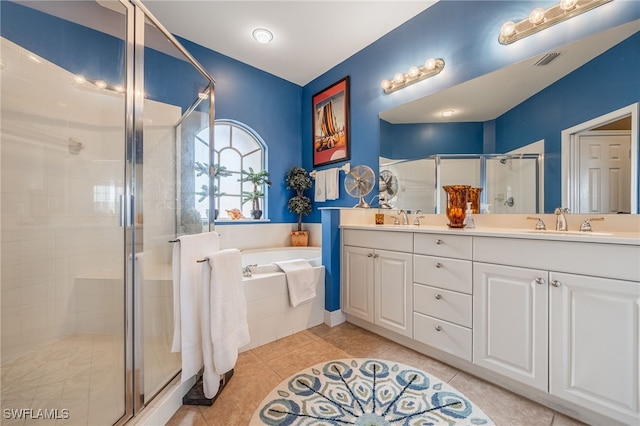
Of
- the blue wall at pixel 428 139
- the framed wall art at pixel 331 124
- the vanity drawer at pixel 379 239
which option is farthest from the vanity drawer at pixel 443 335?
the framed wall art at pixel 331 124

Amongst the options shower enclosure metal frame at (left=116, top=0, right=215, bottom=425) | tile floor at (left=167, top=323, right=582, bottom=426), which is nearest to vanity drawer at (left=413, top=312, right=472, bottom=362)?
tile floor at (left=167, top=323, right=582, bottom=426)

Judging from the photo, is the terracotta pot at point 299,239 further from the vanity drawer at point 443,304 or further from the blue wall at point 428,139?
the vanity drawer at point 443,304

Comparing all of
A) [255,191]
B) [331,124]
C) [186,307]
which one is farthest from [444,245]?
[255,191]

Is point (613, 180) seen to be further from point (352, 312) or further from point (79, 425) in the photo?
point (79, 425)

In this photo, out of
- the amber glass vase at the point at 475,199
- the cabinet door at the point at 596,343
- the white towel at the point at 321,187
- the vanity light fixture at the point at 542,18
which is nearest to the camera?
the cabinet door at the point at 596,343

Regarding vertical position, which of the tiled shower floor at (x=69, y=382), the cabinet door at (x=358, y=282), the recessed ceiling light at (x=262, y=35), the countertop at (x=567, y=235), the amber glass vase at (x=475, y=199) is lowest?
the tiled shower floor at (x=69, y=382)

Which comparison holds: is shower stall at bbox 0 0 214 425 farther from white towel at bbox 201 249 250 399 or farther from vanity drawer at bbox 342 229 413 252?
vanity drawer at bbox 342 229 413 252

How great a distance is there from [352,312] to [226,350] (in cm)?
122

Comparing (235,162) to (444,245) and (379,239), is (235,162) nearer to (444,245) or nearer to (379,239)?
(379,239)

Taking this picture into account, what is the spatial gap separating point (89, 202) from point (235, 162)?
1.72 m

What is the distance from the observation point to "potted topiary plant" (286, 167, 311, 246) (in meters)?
3.30

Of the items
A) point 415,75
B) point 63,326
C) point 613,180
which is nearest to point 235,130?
point 415,75

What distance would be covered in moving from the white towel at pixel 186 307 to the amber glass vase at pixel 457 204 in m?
1.79

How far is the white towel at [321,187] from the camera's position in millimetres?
3164
